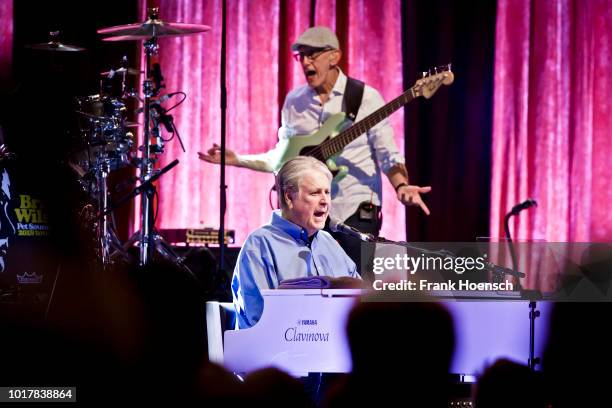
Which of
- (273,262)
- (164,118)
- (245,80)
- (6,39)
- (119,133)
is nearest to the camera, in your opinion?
(273,262)

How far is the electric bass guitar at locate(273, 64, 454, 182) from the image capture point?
574cm

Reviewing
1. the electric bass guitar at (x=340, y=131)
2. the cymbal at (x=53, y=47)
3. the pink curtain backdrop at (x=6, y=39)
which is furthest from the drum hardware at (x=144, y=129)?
the electric bass guitar at (x=340, y=131)

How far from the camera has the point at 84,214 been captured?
6.37 meters

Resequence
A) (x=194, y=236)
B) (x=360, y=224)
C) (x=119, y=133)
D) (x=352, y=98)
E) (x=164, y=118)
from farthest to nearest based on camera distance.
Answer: (x=194, y=236) < (x=119, y=133) < (x=164, y=118) < (x=352, y=98) < (x=360, y=224)

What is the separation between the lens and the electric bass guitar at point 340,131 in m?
5.74

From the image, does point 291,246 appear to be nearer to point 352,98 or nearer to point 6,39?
point 352,98

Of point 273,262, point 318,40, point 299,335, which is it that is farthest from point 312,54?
point 299,335

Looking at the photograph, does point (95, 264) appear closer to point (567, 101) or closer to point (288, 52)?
point (288, 52)

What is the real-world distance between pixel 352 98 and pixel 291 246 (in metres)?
2.68

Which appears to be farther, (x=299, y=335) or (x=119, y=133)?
(x=119, y=133)

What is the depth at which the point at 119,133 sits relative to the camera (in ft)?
21.8

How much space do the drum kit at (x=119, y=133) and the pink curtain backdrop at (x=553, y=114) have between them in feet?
9.09

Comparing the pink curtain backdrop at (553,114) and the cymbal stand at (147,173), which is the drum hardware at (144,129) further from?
the pink curtain backdrop at (553,114)

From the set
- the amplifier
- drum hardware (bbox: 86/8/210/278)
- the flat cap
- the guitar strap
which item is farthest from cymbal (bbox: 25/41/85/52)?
the guitar strap
